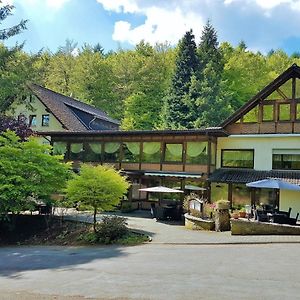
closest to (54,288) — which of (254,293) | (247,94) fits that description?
(254,293)

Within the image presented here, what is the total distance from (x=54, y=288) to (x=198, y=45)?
1893 inches

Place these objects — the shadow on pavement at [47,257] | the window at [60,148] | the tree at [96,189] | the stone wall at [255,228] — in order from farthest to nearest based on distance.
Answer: the window at [60,148]
the tree at [96,189]
the stone wall at [255,228]
the shadow on pavement at [47,257]

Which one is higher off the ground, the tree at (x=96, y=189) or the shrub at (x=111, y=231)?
the tree at (x=96, y=189)

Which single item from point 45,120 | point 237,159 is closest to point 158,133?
point 237,159

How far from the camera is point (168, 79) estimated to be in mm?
50781

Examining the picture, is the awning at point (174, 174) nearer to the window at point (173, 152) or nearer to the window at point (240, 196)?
the window at point (173, 152)

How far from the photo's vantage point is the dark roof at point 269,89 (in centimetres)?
2364

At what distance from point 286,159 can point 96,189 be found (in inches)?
518

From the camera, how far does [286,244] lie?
14078 mm

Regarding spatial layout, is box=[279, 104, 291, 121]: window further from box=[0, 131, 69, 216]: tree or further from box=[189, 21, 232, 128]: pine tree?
box=[189, 21, 232, 128]: pine tree

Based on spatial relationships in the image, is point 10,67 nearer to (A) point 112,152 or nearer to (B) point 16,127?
(B) point 16,127

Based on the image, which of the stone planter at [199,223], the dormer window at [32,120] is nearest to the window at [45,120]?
the dormer window at [32,120]

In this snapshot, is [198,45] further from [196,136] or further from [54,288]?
[54,288]

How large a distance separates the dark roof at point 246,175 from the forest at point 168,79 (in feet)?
58.0
